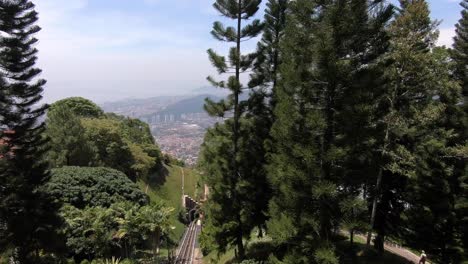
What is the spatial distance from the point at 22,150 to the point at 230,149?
9.30 m

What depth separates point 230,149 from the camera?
17281 millimetres

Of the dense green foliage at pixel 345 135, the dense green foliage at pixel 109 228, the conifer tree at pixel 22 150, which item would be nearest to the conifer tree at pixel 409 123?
the dense green foliage at pixel 345 135

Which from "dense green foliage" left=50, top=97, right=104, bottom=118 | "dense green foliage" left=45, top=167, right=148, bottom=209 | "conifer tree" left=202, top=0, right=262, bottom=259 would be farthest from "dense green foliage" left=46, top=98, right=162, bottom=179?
"conifer tree" left=202, top=0, right=262, bottom=259

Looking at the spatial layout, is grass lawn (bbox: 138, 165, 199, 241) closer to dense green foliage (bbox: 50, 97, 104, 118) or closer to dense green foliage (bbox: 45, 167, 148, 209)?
dense green foliage (bbox: 45, 167, 148, 209)

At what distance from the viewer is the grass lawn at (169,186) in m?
38.4

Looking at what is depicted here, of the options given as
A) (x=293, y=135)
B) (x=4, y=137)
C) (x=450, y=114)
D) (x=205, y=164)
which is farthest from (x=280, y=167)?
(x=4, y=137)

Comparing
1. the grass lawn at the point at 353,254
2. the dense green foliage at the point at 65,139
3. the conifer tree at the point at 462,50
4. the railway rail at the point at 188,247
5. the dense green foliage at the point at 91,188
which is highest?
the conifer tree at the point at 462,50

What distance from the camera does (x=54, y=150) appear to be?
30312 millimetres

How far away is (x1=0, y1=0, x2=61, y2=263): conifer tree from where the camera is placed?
51.4 ft

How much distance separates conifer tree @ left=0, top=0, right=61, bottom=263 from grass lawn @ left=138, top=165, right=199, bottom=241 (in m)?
18.0

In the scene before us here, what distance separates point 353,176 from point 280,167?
2417 millimetres

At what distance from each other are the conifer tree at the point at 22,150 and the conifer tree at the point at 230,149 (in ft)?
24.5

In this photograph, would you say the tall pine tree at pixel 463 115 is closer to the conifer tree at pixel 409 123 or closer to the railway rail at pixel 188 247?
the conifer tree at pixel 409 123

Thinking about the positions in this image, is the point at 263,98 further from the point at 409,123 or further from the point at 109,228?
the point at 109,228
